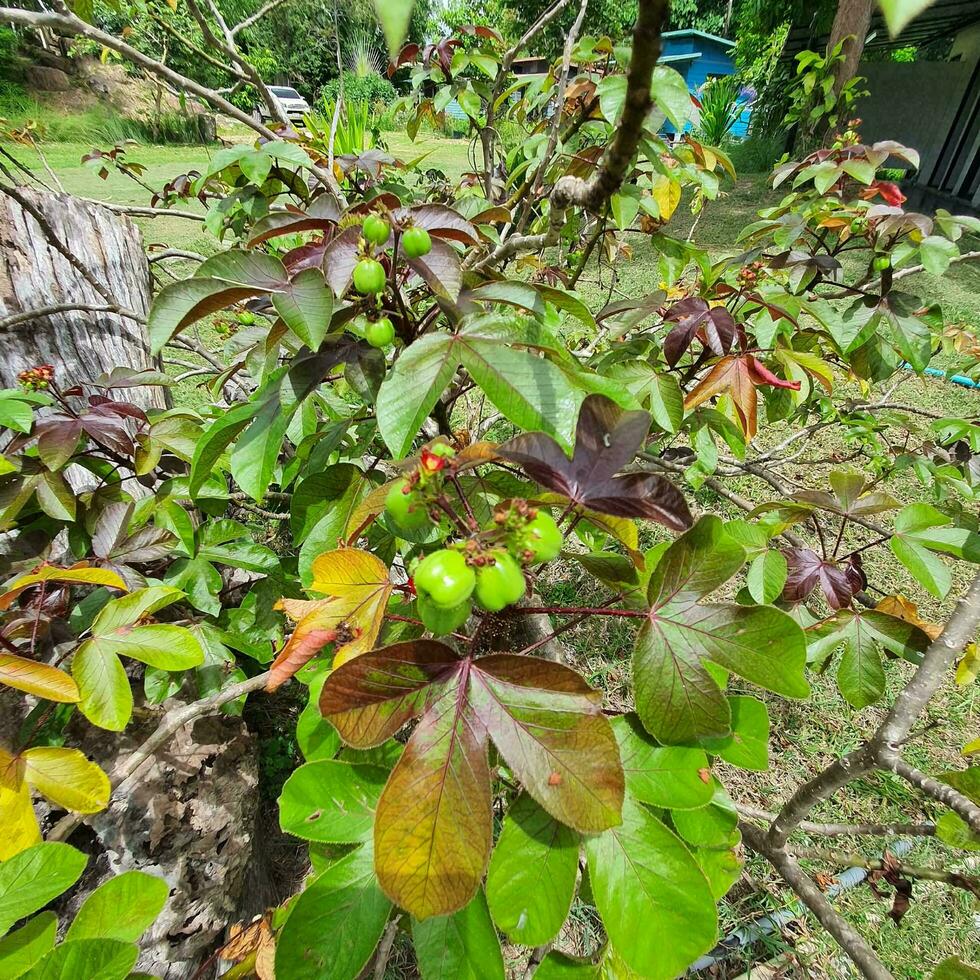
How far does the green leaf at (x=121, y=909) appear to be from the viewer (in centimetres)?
64

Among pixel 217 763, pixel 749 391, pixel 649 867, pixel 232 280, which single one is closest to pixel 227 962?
pixel 217 763

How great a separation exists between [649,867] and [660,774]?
0.10 meters

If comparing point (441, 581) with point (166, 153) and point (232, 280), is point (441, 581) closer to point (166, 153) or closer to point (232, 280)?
point (232, 280)

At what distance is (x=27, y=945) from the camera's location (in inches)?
24.1

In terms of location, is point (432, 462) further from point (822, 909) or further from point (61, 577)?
point (822, 909)

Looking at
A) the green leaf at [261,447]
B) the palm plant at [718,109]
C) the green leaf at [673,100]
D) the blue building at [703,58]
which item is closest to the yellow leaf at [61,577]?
the green leaf at [261,447]

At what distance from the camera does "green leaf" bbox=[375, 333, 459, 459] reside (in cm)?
68

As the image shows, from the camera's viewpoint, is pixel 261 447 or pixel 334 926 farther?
pixel 261 447

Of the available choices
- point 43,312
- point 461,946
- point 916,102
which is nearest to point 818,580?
point 461,946

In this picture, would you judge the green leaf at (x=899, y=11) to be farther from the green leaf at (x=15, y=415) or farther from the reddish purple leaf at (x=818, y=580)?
the green leaf at (x=15, y=415)

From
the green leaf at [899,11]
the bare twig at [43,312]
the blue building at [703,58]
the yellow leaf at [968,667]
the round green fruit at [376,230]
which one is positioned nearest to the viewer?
the green leaf at [899,11]

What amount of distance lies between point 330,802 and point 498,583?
405mm

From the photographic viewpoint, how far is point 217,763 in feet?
4.83

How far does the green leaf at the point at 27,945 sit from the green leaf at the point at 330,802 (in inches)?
9.9
